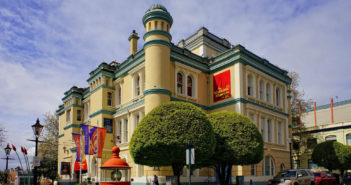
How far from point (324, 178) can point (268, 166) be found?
484 centimetres

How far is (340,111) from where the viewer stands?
2260 inches

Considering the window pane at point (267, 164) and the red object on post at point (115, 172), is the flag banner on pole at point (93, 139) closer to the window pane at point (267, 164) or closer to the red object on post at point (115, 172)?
the red object on post at point (115, 172)

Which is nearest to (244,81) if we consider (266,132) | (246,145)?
(266,132)

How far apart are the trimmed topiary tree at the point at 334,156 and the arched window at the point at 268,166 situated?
676 centimetres

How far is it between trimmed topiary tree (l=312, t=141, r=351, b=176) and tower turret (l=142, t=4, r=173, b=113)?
1882cm

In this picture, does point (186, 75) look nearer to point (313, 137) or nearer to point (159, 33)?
point (159, 33)

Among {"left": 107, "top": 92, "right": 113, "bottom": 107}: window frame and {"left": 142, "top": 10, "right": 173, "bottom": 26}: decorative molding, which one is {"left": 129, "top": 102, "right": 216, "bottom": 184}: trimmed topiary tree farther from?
{"left": 107, "top": 92, "right": 113, "bottom": 107}: window frame

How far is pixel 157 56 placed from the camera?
2612cm

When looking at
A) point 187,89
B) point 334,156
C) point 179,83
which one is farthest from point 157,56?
point 334,156

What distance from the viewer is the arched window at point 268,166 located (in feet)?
97.5

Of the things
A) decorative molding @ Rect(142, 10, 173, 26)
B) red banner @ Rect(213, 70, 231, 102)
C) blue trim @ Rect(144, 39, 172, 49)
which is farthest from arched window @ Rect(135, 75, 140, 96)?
red banner @ Rect(213, 70, 231, 102)

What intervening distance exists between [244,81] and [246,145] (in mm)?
8026

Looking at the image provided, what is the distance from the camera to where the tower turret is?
2559 centimetres

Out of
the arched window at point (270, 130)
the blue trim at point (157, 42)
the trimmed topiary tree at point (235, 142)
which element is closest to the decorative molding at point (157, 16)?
the blue trim at point (157, 42)
